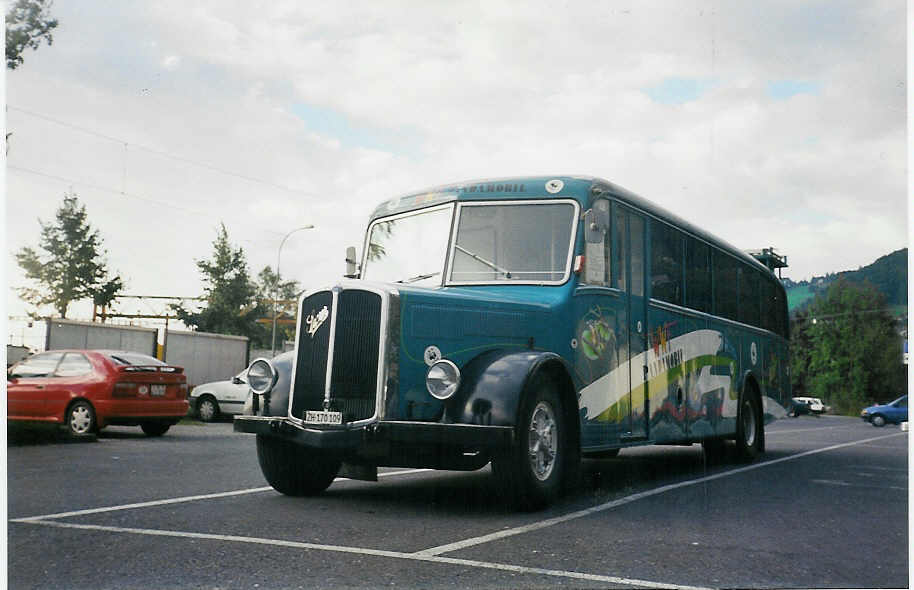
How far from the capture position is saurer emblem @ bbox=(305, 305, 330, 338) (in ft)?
23.5

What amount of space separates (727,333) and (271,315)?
7.93 metres

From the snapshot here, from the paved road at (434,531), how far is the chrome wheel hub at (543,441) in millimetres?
331

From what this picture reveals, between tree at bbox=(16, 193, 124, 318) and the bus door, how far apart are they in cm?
483

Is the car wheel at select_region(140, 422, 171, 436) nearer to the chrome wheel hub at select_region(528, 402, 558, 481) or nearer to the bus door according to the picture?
the bus door

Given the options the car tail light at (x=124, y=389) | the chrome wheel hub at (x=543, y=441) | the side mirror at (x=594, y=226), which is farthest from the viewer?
the car tail light at (x=124, y=389)

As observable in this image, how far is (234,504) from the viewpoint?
23.9ft

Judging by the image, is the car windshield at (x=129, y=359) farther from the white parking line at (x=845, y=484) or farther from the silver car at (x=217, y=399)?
the white parking line at (x=845, y=484)

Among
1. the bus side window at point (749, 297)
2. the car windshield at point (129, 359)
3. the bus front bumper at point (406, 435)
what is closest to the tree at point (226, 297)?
the car windshield at point (129, 359)

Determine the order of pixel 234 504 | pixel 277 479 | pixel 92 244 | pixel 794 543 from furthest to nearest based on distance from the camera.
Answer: pixel 92 244
pixel 277 479
pixel 234 504
pixel 794 543

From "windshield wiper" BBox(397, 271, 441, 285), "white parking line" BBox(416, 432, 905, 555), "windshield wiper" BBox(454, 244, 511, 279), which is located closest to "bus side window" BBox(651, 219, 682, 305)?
"white parking line" BBox(416, 432, 905, 555)

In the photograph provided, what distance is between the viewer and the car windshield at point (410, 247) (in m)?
8.41

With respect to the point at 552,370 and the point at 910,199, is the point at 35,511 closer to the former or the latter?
the point at 552,370

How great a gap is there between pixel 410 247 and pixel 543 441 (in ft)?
7.88

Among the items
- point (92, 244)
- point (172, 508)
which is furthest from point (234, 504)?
point (92, 244)
